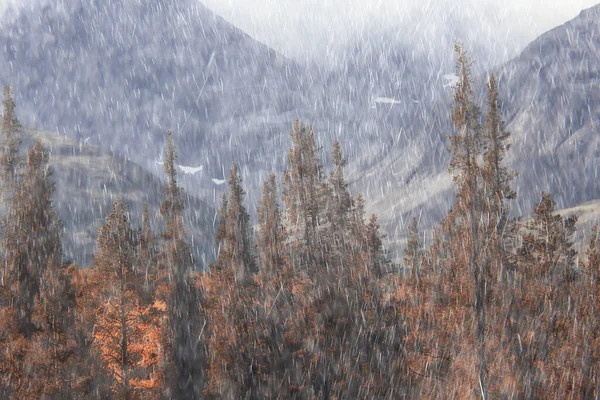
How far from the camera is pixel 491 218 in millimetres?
26359

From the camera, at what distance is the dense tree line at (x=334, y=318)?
25781 mm

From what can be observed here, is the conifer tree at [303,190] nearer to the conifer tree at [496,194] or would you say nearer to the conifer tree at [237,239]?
the conifer tree at [237,239]

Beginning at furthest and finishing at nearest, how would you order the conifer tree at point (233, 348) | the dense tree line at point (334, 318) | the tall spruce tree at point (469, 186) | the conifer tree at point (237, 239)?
the conifer tree at point (237, 239) < the conifer tree at point (233, 348) < the dense tree line at point (334, 318) < the tall spruce tree at point (469, 186)

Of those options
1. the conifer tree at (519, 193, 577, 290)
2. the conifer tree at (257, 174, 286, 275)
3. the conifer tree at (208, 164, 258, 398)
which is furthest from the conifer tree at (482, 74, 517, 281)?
the conifer tree at (257, 174, 286, 275)

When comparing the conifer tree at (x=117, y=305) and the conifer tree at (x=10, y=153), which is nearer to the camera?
the conifer tree at (x=117, y=305)

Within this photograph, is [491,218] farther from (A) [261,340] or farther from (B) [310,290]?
(A) [261,340]

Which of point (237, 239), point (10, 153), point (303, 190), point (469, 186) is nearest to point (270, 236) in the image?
point (237, 239)

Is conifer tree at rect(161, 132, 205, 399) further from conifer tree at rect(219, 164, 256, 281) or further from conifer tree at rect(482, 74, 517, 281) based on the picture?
conifer tree at rect(482, 74, 517, 281)

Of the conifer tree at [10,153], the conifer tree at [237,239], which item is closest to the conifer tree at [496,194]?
the conifer tree at [237,239]

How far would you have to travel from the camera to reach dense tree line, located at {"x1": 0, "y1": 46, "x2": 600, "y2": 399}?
25.8 meters

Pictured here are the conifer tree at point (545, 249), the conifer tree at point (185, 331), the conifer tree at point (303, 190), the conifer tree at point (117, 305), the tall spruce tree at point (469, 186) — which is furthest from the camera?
the conifer tree at point (303, 190)

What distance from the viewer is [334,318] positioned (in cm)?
3294

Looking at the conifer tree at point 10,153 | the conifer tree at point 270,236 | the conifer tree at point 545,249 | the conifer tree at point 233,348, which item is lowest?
the conifer tree at point 233,348

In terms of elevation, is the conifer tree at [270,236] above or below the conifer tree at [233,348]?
above
